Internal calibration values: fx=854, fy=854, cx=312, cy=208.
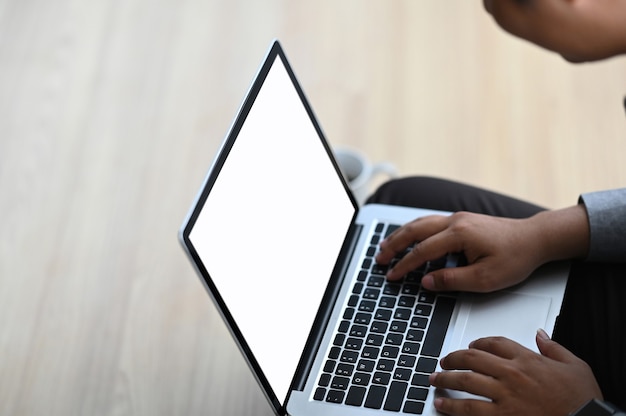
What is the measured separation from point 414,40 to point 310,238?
3.62 feet

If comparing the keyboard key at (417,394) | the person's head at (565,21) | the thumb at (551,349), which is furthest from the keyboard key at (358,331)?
the person's head at (565,21)

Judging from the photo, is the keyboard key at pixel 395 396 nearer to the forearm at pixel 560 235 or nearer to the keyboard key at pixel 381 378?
the keyboard key at pixel 381 378

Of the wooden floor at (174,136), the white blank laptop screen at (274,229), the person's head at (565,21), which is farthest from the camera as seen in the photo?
the wooden floor at (174,136)

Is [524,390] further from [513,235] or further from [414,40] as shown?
[414,40]

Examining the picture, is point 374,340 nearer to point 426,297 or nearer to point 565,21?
point 426,297

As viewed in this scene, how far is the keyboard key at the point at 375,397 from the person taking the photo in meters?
1.01

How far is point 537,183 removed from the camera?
5.97 feet

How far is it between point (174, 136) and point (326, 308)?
93 cm

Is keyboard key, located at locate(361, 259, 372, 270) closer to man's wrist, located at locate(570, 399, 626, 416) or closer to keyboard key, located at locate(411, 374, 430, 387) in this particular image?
keyboard key, located at locate(411, 374, 430, 387)

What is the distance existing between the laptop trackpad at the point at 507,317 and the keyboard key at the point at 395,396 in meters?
0.09

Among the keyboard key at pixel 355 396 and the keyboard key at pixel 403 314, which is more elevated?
the keyboard key at pixel 403 314

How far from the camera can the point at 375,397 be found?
102 centimetres

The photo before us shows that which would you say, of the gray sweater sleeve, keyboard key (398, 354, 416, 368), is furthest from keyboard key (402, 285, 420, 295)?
the gray sweater sleeve

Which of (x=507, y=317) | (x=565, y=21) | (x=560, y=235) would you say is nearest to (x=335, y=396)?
(x=507, y=317)
